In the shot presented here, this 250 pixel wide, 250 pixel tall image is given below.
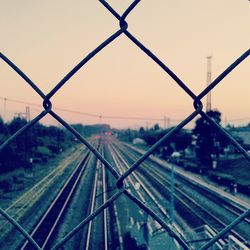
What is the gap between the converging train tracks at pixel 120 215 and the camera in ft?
33.6

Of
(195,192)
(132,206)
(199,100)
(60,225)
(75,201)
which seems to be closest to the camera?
(199,100)

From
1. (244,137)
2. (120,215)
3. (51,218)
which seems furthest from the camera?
(120,215)

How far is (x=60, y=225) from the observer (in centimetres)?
1227

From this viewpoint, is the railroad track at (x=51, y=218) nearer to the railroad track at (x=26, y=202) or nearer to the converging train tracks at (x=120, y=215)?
the converging train tracks at (x=120, y=215)

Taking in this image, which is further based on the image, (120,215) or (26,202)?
(26,202)

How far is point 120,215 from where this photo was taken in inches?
543

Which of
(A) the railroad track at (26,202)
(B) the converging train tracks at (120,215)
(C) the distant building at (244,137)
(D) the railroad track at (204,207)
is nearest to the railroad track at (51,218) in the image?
(B) the converging train tracks at (120,215)

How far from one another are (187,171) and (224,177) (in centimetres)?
693

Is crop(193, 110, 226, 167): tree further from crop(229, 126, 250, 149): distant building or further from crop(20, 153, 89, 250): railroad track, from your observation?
crop(229, 126, 250, 149): distant building

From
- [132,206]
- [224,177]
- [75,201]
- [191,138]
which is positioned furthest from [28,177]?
[191,138]

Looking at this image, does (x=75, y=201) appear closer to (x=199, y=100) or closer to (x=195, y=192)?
(x=195, y=192)

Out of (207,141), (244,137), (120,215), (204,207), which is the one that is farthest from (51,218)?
(207,141)

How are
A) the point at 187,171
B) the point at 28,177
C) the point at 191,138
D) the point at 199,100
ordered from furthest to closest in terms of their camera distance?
the point at 191,138
the point at 187,171
the point at 28,177
the point at 199,100

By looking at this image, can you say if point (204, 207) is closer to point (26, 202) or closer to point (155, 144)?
point (26, 202)
